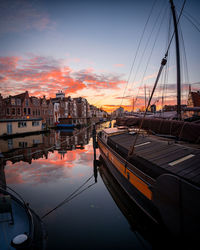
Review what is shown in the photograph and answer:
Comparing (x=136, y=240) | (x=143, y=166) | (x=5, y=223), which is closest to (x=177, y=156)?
(x=143, y=166)

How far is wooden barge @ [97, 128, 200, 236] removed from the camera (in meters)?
3.83

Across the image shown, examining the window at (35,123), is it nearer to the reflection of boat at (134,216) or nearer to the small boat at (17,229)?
the reflection of boat at (134,216)

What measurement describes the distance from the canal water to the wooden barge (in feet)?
4.22

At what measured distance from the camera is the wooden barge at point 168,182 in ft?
→ 12.6

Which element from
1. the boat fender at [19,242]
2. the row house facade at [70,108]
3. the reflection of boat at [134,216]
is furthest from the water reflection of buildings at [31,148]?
the row house facade at [70,108]

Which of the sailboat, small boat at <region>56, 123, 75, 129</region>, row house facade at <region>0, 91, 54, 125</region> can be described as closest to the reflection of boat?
the sailboat

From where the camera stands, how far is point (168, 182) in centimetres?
431

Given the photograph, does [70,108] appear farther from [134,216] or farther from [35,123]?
[134,216]

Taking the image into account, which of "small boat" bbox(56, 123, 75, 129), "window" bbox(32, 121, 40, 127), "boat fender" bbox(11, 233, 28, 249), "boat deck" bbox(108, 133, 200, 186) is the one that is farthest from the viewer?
"small boat" bbox(56, 123, 75, 129)

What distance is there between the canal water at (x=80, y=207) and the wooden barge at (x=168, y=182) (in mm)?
1287

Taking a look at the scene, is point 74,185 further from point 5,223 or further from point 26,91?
point 26,91

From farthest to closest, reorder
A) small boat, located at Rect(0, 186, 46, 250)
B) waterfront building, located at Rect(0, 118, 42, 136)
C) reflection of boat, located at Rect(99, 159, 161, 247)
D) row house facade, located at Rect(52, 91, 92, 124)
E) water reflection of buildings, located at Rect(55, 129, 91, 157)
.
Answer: row house facade, located at Rect(52, 91, 92, 124) < waterfront building, located at Rect(0, 118, 42, 136) < water reflection of buildings, located at Rect(55, 129, 91, 157) < reflection of boat, located at Rect(99, 159, 161, 247) < small boat, located at Rect(0, 186, 46, 250)

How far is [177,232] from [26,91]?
53.7 meters

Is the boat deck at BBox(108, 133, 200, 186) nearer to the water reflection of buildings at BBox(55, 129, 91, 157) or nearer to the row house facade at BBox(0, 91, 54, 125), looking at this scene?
the water reflection of buildings at BBox(55, 129, 91, 157)
